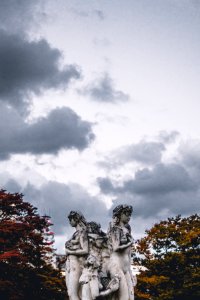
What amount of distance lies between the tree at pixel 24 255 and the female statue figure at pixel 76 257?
20.1 m

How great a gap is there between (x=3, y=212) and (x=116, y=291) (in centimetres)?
2516

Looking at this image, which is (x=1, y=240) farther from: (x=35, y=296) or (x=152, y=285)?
(x=152, y=285)

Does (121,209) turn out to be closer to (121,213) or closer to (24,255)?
(121,213)

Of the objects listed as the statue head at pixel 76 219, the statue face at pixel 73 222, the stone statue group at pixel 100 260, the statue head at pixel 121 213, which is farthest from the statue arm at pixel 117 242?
the statue face at pixel 73 222

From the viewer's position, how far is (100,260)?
13609mm

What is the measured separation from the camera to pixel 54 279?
3725 centimetres

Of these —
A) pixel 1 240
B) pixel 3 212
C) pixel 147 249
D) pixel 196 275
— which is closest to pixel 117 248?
pixel 1 240

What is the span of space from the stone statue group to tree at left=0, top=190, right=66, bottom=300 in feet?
66.2

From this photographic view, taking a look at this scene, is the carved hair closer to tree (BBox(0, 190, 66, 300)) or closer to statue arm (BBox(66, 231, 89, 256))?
statue arm (BBox(66, 231, 89, 256))

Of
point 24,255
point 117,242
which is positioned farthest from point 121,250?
point 24,255

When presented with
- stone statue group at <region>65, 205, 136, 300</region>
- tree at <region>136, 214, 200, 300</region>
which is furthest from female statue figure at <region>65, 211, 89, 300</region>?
tree at <region>136, 214, 200, 300</region>

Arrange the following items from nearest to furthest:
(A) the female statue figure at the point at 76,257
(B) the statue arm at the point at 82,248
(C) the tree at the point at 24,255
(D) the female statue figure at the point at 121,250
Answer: (D) the female statue figure at the point at 121,250, (A) the female statue figure at the point at 76,257, (B) the statue arm at the point at 82,248, (C) the tree at the point at 24,255

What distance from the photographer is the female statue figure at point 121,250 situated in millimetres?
13055

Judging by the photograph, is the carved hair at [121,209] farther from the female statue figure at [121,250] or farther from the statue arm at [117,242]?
the statue arm at [117,242]
